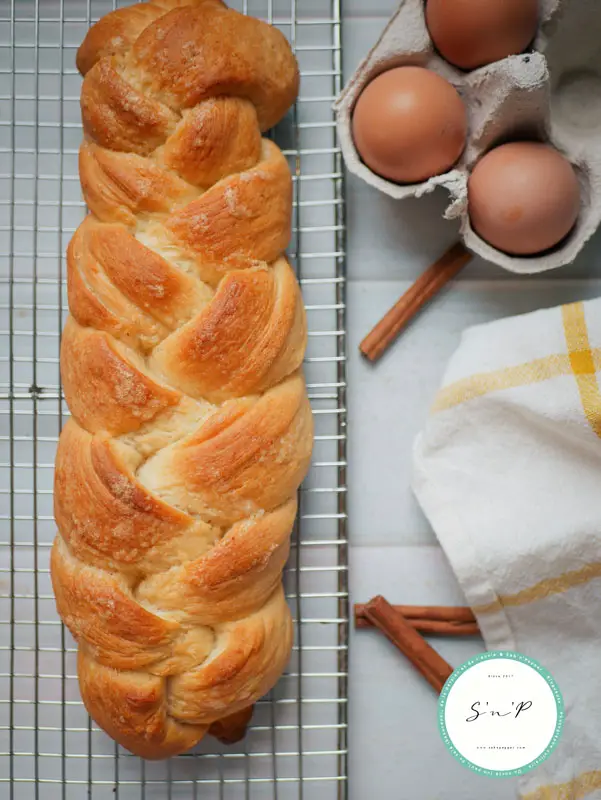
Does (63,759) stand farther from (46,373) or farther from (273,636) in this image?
(46,373)

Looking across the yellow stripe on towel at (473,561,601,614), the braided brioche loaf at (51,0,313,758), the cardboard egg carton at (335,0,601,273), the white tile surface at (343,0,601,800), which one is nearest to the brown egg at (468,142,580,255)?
the cardboard egg carton at (335,0,601,273)

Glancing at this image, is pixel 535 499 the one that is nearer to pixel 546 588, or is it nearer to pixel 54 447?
pixel 546 588

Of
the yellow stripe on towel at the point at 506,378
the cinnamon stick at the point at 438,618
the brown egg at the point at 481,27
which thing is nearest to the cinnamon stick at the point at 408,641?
the cinnamon stick at the point at 438,618

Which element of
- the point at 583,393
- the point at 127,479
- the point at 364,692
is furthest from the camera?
the point at 364,692

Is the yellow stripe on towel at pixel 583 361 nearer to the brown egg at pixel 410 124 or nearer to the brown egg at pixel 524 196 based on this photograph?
the brown egg at pixel 524 196

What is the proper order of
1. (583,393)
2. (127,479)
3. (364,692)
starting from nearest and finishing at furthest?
(127,479), (583,393), (364,692)

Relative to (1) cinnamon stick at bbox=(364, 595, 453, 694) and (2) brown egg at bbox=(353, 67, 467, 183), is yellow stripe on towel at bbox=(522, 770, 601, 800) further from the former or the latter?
(2) brown egg at bbox=(353, 67, 467, 183)

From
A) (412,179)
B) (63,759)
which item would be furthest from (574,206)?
(63,759)
